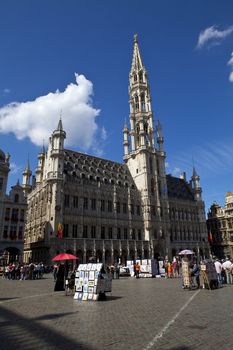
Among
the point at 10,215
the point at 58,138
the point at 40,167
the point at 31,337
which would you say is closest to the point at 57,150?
the point at 58,138

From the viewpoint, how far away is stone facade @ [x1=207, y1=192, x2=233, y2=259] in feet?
261

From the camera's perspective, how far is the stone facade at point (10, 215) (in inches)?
1785

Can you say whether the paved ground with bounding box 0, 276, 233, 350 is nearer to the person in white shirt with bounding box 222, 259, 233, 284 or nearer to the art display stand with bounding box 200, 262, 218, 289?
the art display stand with bounding box 200, 262, 218, 289

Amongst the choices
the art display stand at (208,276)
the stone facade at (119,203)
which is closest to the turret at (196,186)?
the stone facade at (119,203)

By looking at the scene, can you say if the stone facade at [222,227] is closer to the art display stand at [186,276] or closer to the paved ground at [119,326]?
the art display stand at [186,276]

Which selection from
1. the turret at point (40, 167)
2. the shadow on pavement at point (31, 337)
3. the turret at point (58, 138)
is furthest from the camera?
the turret at point (40, 167)

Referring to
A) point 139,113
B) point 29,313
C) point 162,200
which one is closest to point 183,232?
point 162,200

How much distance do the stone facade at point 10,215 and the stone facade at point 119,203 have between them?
17.4 feet

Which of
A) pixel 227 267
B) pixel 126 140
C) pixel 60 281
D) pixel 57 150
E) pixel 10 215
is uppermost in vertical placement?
pixel 126 140

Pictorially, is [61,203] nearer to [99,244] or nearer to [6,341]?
[99,244]

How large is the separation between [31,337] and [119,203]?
56.1m

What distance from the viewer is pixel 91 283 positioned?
15.1 metres

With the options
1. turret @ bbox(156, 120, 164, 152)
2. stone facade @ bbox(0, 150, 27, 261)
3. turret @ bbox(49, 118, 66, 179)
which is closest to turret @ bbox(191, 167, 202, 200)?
turret @ bbox(156, 120, 164, 152)

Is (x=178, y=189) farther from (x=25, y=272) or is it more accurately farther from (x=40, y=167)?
(x=25, y=272)
